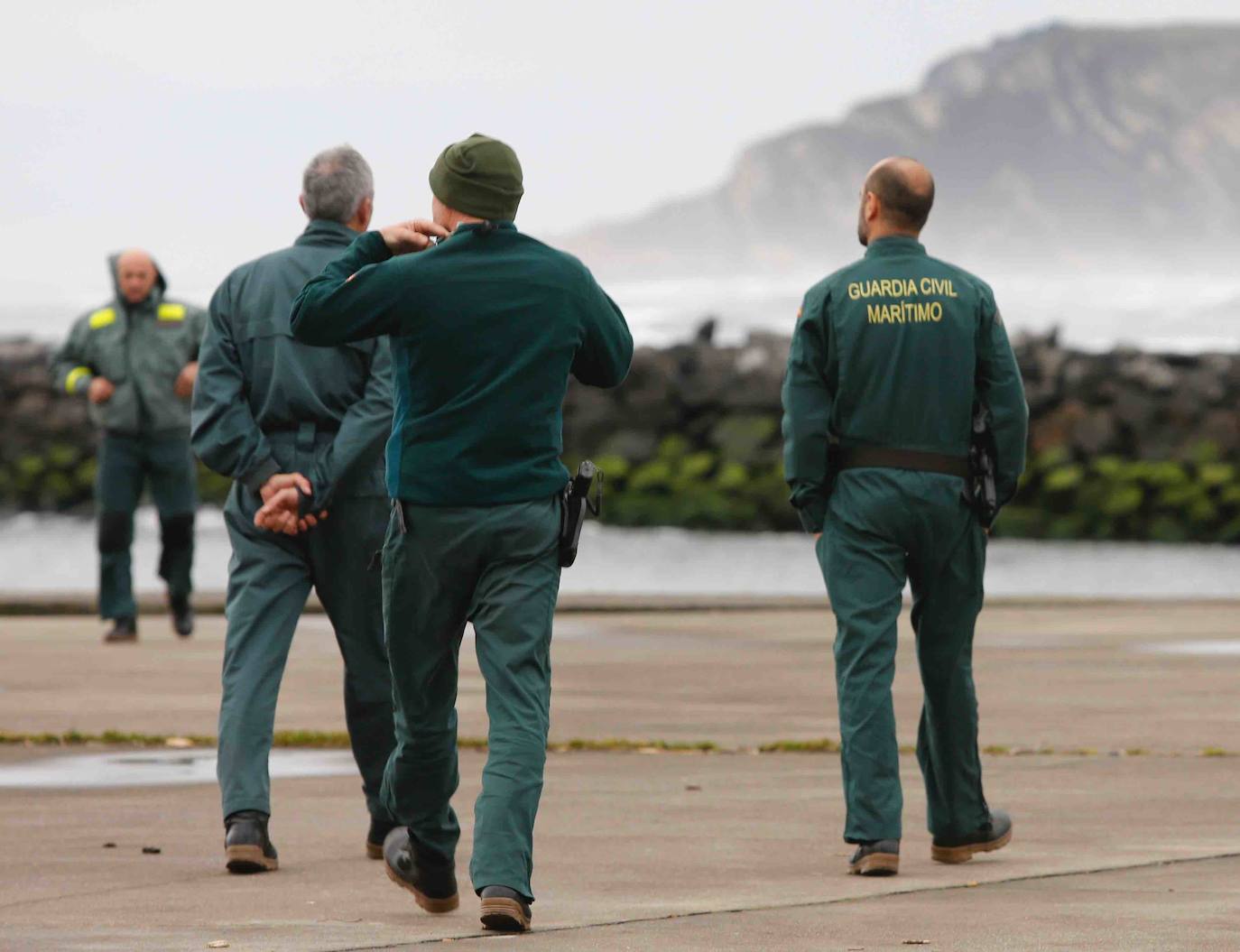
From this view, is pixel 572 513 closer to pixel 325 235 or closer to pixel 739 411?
pixel 325 235

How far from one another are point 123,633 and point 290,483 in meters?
7.26

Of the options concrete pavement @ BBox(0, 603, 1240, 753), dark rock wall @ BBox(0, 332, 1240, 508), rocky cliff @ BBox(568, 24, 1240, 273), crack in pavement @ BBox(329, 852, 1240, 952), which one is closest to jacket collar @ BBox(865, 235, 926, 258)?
crack in pavement @ BBox(329, 852, 1240, 952)

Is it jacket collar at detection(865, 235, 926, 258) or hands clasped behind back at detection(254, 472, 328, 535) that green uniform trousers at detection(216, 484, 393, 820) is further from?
jacket collar at detection(865, 235, 926, 258)

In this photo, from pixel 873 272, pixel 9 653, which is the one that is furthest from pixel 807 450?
pixel 9 653

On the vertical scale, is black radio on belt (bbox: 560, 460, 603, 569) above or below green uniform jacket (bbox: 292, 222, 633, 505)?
below

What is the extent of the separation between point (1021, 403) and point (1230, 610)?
9204mm

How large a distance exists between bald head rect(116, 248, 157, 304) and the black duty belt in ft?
22.6

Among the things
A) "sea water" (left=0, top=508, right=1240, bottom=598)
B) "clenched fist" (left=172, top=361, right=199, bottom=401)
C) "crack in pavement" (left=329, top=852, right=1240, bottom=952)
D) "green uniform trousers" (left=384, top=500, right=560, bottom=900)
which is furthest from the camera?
"sea water" (left=0, top=508, right=1240, bottom=598)

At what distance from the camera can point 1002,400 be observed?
23.2ft

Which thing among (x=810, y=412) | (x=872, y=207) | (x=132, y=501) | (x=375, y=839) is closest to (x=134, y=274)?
(x=132, y=501)

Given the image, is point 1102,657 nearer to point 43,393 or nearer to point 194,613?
point 194,613

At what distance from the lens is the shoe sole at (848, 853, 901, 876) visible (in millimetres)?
6789

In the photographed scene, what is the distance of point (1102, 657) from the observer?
42.8ft

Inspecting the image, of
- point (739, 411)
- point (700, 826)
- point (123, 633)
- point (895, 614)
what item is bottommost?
point (123, 633)
